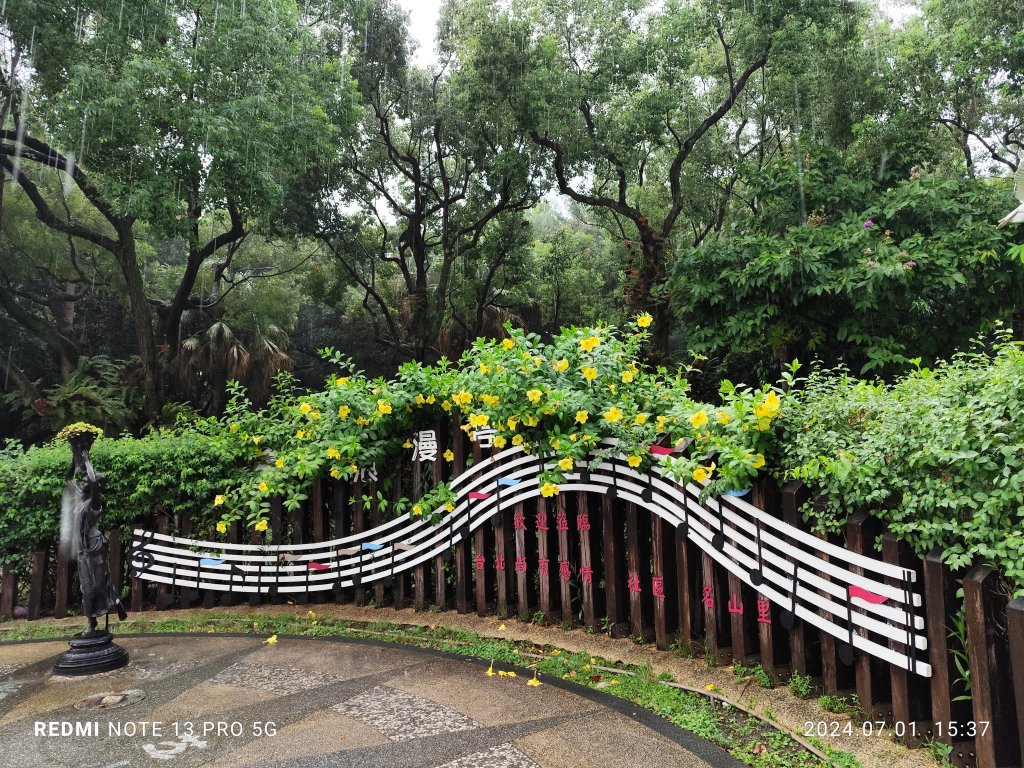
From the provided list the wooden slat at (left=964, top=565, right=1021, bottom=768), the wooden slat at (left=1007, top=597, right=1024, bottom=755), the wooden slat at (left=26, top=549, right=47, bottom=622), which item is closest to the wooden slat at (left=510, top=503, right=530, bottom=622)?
the wooden slat at (left=964, top=565, right=1021, bottom=768)

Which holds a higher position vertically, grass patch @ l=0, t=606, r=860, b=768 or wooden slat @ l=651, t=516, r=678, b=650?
wooden slat @ l=651, t=516, r=678, b=650

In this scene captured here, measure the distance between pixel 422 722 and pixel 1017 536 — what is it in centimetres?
270

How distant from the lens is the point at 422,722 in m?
3.46

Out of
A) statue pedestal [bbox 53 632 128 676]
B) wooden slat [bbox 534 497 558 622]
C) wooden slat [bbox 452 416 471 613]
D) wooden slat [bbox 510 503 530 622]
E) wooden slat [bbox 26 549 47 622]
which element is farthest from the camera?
wooden slat [bbox 26 549 47 622]

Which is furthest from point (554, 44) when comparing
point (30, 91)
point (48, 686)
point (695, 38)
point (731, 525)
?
point (48, 686)

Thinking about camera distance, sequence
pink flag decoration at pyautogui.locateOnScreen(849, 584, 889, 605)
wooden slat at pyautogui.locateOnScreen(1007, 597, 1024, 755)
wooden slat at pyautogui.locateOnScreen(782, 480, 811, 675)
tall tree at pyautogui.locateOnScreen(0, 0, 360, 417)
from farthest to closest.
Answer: tall tree at pyautogui.locateOnScreen(0, 0, 360, 417) < wooden slat at pyautogui.locateOnScreen(782, 480, 811, 675) < pink flag decoration at pyautogui.locateOnScreen(849, 584, 889, 605) < wooden slat at pyautogui.locateOnScreen(1007, 597, 1024, 755)

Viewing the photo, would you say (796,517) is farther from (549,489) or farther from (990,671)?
(549,489)

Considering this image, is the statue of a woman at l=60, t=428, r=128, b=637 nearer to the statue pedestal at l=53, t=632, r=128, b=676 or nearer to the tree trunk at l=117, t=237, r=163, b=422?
the statue pedestal at l=53, t=632, r=128, b=676

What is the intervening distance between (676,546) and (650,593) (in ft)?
1.78

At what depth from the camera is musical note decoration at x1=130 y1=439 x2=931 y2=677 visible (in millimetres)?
3068

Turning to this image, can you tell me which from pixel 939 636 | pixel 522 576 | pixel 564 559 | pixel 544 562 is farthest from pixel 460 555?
pixel 939 636

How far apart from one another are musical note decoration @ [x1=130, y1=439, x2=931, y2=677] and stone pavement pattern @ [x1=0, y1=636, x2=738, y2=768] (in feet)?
2.81

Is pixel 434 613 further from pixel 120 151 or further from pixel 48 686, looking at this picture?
pixel 120 151

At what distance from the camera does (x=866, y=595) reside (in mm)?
3090
